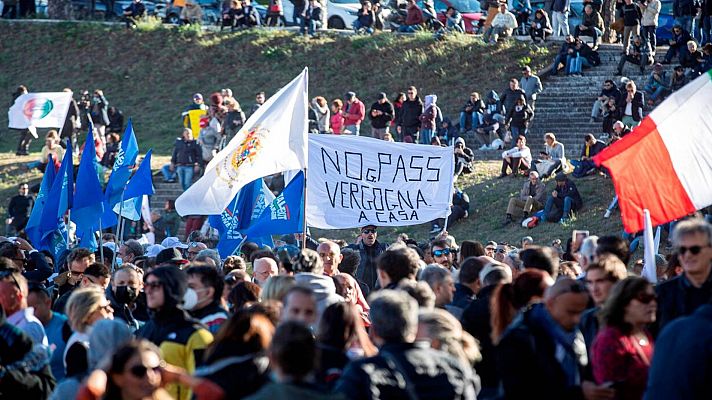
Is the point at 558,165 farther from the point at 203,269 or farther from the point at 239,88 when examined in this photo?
the point at 203,269

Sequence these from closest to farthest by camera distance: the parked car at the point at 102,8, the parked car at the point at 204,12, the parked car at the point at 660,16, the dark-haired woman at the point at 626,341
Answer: the dark-haired woman at the point at 626,341, the parked car at the point at 660,16, the parked car at the point at 204,12, the parked car at the point at 102,8

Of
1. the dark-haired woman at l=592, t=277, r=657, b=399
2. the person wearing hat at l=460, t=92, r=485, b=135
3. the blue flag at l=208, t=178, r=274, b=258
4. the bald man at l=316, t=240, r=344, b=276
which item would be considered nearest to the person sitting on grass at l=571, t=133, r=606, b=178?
the person wearing hat at l=460, t=92, r=485, b=135

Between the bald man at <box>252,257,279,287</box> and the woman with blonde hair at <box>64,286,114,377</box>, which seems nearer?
the woman with blonde hair at <box>64,286,114,377</box>

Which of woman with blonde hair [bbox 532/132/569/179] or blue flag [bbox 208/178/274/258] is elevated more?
blue flag [bbox 208/178/274/258]

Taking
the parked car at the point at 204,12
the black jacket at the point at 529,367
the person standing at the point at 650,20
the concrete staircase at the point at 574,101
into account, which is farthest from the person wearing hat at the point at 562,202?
the parked car at the point at 204,12

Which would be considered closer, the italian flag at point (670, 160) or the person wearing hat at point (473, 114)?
the italian flag at point (670, 160)

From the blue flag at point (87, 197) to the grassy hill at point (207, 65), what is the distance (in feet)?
51.3

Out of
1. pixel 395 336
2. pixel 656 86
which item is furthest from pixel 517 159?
pixel 395 336

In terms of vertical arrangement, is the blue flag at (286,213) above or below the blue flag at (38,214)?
above

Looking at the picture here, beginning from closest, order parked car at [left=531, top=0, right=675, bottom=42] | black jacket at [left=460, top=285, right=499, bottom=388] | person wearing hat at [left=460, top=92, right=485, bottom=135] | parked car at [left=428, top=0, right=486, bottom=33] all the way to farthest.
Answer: black jacket at [left=460, top=285, right=499, bottom=388]
person wearing hat at [left=460, top=92, right=485, bottom=135]
parked car at [left=531, top=0, right=675, bottom=42]
parked car at [left=428, top=0, right=486, bottom=33]

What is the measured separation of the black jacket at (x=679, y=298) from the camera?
782 centimetres

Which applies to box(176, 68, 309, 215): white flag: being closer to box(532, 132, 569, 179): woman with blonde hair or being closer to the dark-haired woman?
the dark-haired woman

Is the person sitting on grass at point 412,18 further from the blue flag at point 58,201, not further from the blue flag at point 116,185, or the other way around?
the blue flag at point 58,201

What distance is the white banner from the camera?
47.8 ft
